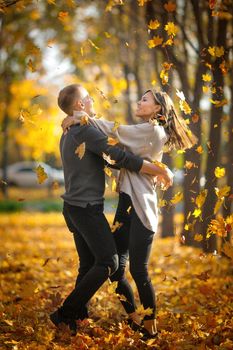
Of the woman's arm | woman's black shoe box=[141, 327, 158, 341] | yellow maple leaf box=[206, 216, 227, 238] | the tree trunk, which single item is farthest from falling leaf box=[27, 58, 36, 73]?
the tree trunk

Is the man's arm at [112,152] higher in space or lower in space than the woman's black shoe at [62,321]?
higher

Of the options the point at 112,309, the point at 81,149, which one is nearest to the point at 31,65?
the point at 81,149

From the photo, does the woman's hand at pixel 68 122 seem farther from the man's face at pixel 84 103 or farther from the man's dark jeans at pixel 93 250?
the man's dark jeans at pixel 93 250

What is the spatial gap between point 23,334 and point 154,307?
1.09m

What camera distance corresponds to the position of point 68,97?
4.25m

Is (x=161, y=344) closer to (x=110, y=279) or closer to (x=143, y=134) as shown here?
(x=110, y=279)

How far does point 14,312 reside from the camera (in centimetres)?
509

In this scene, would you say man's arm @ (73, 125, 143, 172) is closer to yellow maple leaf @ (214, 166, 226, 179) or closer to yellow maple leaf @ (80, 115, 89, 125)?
yellow maple leaf @ (80, 115, 89, 125)

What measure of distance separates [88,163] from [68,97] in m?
0.51

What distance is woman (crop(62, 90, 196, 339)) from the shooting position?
4133mm

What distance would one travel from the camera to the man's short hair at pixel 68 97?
13.9 feet

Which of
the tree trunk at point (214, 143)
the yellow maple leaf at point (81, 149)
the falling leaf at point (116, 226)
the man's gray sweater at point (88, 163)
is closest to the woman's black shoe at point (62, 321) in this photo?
the falling leaf at point (116, 226)

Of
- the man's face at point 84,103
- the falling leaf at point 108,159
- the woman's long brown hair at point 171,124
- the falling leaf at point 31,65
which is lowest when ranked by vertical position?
the falling leaf at point 108,159

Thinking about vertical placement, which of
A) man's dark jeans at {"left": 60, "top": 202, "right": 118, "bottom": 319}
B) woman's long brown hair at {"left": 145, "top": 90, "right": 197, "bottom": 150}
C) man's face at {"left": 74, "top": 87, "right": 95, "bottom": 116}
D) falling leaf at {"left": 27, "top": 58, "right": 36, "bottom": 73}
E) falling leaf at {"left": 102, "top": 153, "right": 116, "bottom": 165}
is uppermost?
falling leaf at {"left": 27, "top": 58, "right": 36, "bottom": 73}
